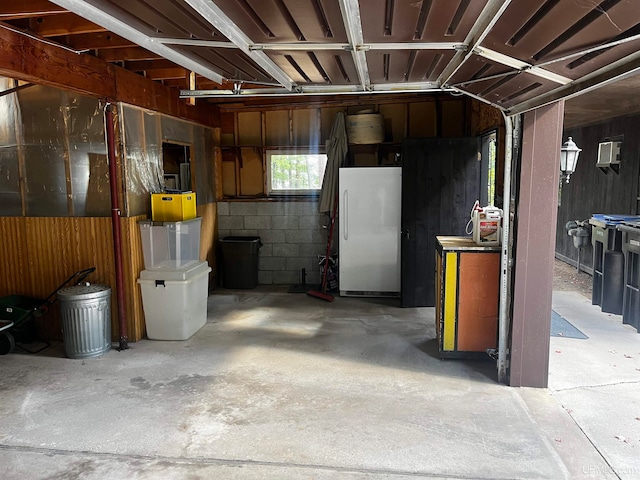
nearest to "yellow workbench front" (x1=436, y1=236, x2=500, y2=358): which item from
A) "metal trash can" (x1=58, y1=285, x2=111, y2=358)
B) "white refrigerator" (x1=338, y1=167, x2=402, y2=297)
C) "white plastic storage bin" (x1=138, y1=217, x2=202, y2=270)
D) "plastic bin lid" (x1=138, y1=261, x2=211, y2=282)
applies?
"white refrigerator" (x1=338, y1=167, x2=402, y2=297)

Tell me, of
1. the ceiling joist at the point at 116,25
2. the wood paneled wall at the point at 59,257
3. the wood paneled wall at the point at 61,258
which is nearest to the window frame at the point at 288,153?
the wood paneled wall at the point at 61,258

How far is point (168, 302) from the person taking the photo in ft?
14.4

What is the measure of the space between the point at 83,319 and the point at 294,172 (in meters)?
3.61

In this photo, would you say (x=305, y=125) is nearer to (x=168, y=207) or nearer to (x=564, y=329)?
(x=168, y=207)

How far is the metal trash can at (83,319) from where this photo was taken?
3.94m

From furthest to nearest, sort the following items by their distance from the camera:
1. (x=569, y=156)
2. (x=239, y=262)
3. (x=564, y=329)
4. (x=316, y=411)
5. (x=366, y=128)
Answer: (x=239, y=262) → (x=366, y=128) → (x=569, y=156) → (x=564, y=329) → (x=316, y=411)

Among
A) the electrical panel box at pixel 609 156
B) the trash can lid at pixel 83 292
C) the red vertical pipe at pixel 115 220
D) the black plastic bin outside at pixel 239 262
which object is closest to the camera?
the trash can lid at pixel 83 292

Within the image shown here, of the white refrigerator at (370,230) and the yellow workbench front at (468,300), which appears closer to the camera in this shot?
the yellow workbench front at (468,300)

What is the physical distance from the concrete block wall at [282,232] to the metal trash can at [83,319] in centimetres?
289

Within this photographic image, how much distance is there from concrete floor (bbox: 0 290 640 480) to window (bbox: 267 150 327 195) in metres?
2.67

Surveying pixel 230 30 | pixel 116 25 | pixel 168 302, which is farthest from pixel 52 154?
pixel 230 30

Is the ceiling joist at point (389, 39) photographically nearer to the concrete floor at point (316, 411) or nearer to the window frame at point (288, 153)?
the concrete floor at point (316, 411)

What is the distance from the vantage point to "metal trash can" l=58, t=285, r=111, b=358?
394cm

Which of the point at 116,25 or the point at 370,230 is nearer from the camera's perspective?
the point at 116,25
